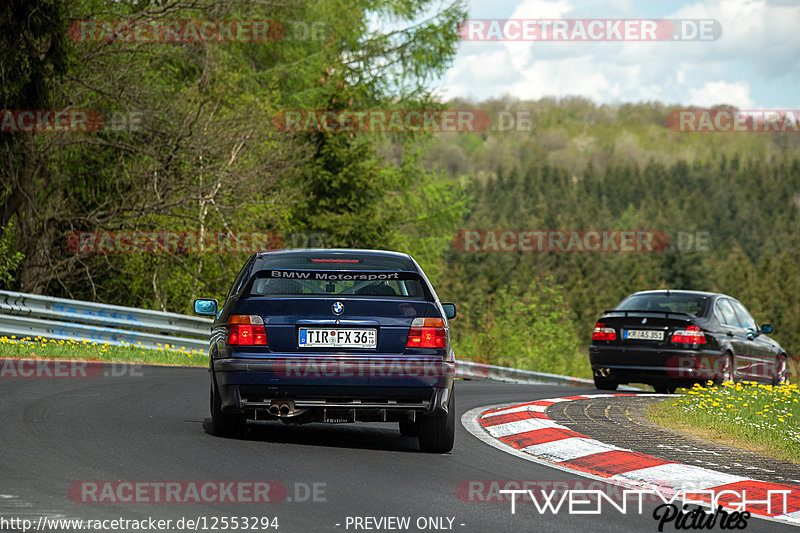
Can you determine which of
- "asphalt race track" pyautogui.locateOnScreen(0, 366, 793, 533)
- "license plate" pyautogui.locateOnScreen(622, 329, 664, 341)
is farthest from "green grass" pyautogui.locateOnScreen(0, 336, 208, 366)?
"license plate" pyautogui.locateOnScreen(622, 329, 664, 341)

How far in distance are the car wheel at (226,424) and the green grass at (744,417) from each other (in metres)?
4.15

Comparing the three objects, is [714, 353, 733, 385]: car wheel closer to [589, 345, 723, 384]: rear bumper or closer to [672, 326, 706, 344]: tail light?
[589, 345, 723, 384]: rear bumper

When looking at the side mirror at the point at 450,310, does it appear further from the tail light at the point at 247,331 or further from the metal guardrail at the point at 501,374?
the metal guardrail at the point at 501,374

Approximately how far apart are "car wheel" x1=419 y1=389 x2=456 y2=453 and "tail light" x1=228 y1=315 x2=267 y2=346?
137 cm

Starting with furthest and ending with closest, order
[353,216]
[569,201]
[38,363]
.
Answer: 1. [569,201]
2. [353,216]
3. [38,363]

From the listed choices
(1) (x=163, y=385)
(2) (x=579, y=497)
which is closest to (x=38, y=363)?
(1) (x=163, y=385)

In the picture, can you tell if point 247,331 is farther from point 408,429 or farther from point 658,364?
point 658,364

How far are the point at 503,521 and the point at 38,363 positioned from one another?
423 inches

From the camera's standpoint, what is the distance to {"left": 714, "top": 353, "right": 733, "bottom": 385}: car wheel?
1504 cm

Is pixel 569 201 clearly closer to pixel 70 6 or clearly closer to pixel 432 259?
pixel 432 259

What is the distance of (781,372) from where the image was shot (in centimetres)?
1747

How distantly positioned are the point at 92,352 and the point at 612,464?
11.4 meters

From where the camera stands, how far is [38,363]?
1429cm

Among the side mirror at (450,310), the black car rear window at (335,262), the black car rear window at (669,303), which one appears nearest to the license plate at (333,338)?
the black car rear window at (335,262)
